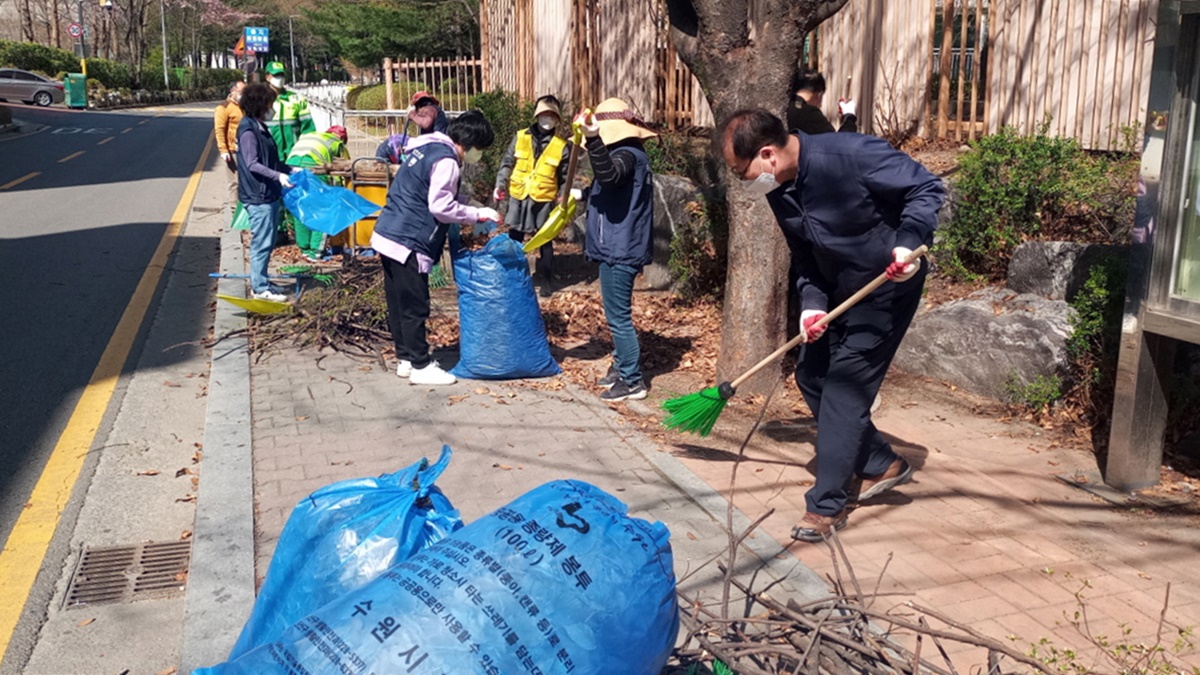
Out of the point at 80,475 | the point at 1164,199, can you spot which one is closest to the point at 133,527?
the point at 80,475

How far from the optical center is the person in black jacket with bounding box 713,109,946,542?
397 cm

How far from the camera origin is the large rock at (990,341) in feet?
19.0

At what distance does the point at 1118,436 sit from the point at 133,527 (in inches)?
178

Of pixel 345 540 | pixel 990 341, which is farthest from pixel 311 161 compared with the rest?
pixel 345 540

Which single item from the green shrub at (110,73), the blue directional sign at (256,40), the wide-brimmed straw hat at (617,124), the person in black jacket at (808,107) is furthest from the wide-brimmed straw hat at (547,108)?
the green shrub at (110,73)

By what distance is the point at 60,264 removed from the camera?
10875 mm

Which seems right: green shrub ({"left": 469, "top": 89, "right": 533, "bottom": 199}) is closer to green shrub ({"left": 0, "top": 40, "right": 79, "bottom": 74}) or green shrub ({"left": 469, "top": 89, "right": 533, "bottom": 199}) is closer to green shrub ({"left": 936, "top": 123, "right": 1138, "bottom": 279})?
green shrub ({"left": 936, "top": 123, "right": 1138, "bottom": 279})

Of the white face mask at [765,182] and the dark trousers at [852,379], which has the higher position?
the white face mask at [765,182]

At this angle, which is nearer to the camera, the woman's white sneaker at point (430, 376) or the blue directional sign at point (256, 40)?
the woman's white sneaker at point (430, 376)

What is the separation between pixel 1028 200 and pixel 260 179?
6006 millimetres

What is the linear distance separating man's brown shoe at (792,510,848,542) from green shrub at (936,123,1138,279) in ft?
10.0

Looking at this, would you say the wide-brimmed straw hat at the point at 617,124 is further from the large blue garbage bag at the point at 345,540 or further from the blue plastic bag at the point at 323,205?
the large blue garbage bag at the point at 345,540

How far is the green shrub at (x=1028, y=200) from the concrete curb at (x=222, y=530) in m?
4.68

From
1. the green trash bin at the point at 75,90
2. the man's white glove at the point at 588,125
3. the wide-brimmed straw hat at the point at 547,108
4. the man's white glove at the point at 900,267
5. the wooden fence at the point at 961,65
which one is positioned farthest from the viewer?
the green trash bin at the point at 75,90
